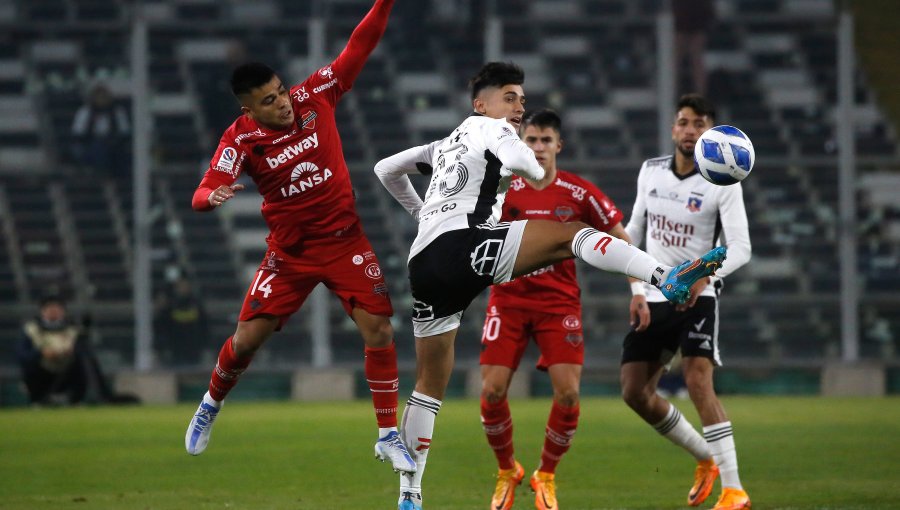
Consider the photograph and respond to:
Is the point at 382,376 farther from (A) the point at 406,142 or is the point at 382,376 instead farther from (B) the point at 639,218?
(A) the point at 406,142

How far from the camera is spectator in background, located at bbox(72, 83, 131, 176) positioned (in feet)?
62.1

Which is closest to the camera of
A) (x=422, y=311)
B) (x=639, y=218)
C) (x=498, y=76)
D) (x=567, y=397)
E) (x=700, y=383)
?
(x=422, y=311)

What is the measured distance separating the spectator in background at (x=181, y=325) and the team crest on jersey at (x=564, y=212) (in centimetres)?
1074

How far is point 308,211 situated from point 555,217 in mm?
1633

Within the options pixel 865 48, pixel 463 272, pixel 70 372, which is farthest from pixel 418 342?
pixel 865 48

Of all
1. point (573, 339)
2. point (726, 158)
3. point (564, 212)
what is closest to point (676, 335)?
point (573, 339)

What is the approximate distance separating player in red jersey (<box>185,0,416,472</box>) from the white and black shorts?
23.3 inches

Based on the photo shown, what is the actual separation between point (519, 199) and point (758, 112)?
12162 millimetres

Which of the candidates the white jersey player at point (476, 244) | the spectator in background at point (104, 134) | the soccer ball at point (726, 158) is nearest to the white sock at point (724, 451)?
the soccer ball at point (726, 158)

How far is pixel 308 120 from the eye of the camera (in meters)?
7.41

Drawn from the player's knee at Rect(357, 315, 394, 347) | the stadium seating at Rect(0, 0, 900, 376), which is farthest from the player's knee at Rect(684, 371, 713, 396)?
the stadium seating at Rect(0, 0, 900, 376)

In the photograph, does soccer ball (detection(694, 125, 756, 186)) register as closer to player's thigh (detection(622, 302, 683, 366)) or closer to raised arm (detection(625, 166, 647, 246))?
player's thigh (detection(622, 302, 683, 366))

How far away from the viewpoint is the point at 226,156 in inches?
Answer: 283

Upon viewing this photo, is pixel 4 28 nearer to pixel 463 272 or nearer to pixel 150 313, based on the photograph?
pixel 150 313
